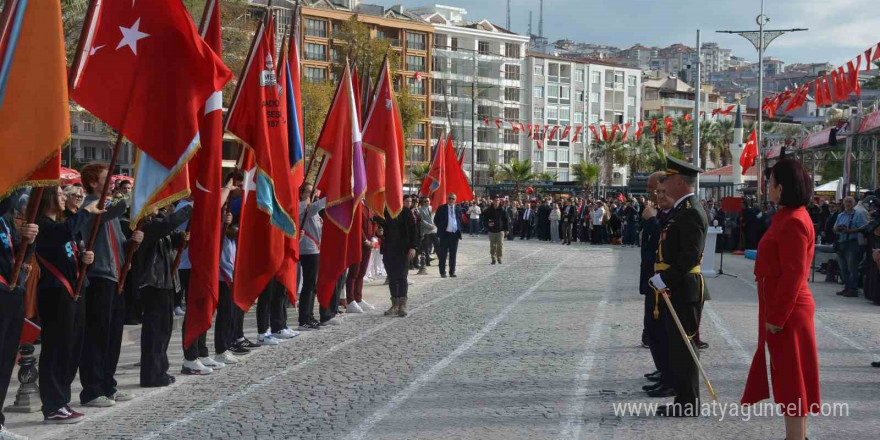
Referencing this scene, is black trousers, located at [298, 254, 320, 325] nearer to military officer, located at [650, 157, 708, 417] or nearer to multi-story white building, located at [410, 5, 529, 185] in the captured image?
military officer, located at [650, 157, 708, 417]

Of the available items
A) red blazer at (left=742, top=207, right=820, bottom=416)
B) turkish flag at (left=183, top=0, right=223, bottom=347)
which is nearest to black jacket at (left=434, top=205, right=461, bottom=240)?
turkish flag at (left=183, top=0, right=223, bottom=347)

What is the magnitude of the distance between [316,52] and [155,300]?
85.1 meters

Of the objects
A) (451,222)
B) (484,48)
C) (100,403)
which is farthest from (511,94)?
(100,403)

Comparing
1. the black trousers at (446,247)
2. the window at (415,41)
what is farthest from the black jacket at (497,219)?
the window at (415,41)

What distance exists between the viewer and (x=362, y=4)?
101 m

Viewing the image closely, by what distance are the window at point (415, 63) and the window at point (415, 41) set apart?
101 cm

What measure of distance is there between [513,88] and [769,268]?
10467cm

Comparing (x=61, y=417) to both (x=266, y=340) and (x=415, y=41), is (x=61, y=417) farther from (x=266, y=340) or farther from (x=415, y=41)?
(x=415, y=41)

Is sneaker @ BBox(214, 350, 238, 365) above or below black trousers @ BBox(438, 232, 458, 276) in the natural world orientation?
below

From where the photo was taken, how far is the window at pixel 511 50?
4341 inches

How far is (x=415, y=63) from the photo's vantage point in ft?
331

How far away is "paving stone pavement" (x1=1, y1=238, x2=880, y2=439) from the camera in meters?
7.75

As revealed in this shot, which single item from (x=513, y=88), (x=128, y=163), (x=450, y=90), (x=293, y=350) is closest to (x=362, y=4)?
(x=450, y=90)

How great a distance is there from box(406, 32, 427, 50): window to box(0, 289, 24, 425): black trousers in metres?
93.7
